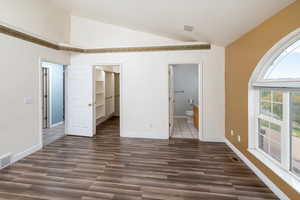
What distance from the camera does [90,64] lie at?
4707 millimetres

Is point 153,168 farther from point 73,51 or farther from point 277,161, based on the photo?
point 73,51

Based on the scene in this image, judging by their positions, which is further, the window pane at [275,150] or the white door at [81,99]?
the white door at [81,99]

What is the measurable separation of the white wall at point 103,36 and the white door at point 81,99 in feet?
2.50

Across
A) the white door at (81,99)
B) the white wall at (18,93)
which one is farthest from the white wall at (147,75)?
the white wall at (18,93)

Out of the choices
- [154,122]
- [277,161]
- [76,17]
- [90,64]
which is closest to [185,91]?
[154,122]

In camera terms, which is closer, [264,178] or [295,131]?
[295,131]

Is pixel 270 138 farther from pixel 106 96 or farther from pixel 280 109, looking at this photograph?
pixel 106 96

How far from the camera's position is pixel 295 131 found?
199cm

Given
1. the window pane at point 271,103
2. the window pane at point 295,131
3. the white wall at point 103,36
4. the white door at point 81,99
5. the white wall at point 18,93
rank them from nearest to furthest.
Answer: the window pane at point 295,131 → the window pane at point 271,103 → the white wall at point 18,93 → the white wall at point 103,36 → the white door at point 81,99

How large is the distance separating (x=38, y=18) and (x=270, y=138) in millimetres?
4846

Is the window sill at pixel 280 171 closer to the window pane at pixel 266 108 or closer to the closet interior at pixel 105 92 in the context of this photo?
the window pane at pixel 266 108

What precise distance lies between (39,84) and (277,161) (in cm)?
449

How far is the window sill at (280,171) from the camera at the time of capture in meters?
1.88

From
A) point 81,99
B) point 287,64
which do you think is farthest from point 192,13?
point 81,99
